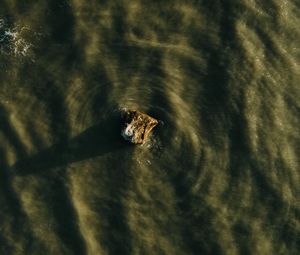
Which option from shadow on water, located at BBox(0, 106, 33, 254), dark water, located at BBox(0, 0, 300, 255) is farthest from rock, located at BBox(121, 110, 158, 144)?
shadow on water, located at BBox(0, 106, 33, 254)

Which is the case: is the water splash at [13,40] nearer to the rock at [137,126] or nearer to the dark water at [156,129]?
the dark water at [156,129]

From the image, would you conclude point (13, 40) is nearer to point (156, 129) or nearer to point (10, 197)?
point (10, 197)

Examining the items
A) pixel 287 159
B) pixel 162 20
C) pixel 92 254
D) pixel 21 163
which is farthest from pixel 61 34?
pixel 287 159

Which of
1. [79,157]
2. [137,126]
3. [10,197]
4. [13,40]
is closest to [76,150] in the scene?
[79,157]

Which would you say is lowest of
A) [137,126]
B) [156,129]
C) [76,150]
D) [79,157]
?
[79,157]

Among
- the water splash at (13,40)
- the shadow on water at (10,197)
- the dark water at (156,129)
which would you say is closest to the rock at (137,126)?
the dark water at (156,129)
